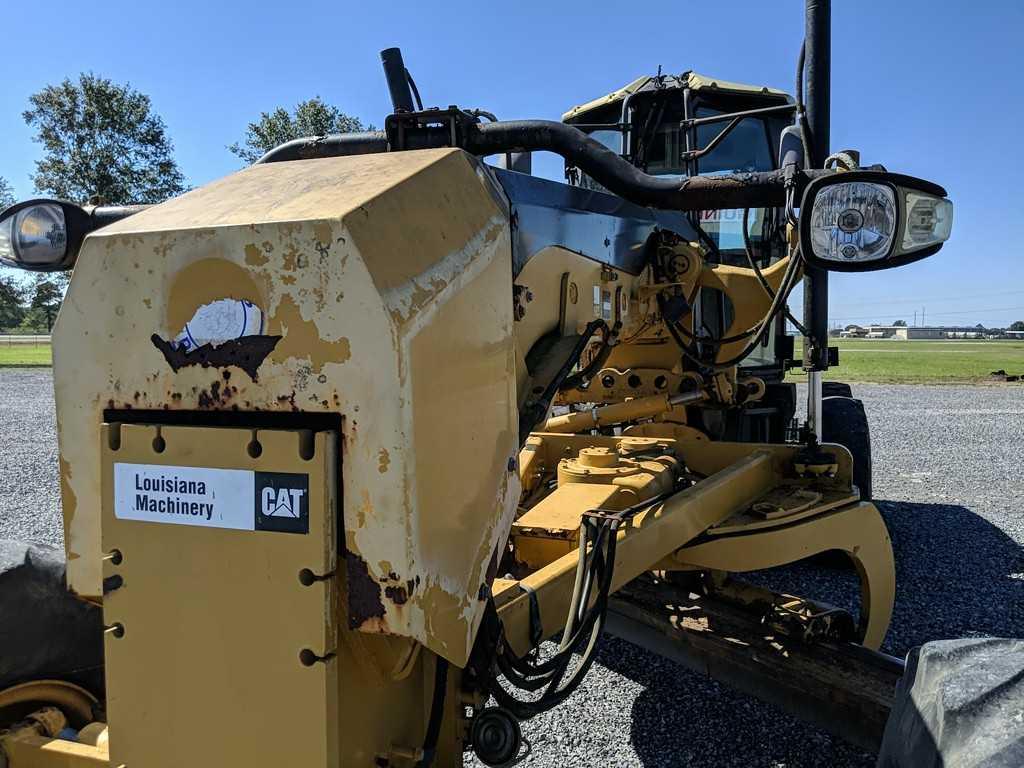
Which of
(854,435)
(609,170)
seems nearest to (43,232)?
(609,170)

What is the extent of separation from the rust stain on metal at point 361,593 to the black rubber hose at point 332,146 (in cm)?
112

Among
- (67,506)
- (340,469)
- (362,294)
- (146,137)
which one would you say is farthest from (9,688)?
(146,137)

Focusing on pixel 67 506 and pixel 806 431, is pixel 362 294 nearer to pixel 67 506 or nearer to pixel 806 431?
pixel 67 506

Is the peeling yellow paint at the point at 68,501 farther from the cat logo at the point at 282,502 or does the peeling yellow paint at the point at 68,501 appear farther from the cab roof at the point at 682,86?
the cab roof at the point at 682,86

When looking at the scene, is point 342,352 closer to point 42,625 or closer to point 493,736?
point 493,736

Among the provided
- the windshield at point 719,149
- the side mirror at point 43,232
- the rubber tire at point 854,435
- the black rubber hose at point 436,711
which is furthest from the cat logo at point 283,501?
the rubber tire at point 854,435

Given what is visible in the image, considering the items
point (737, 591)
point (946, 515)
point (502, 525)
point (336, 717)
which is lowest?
point (946, 515)

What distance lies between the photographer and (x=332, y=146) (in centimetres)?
214

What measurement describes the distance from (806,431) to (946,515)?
3814 mm

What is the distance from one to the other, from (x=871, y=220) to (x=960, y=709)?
100 centimetres

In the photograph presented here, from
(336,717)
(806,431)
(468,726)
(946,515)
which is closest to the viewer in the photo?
(336,717)

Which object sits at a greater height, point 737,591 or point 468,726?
point 468,726

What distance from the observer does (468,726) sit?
70.6 inches

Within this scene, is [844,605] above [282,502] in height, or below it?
below
